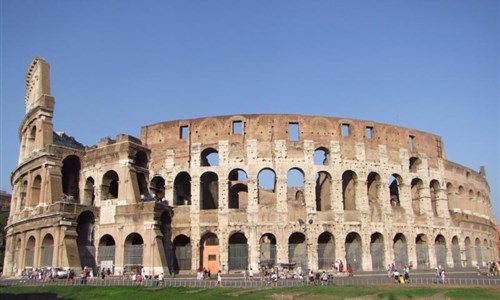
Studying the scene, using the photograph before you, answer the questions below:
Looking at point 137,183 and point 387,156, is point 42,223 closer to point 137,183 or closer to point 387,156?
point 137,183

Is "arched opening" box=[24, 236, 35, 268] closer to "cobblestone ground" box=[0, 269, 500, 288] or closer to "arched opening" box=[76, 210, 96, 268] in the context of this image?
"arched opening" box=[76, 210, 96, 268]

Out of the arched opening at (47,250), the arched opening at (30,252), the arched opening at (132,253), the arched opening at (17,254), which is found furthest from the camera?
the arched opening at (17,254)

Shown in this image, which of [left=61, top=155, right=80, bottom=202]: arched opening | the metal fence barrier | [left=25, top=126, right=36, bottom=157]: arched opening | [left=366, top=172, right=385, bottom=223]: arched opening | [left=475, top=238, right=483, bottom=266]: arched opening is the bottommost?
the metal fence barrier

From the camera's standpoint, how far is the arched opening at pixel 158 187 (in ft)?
106

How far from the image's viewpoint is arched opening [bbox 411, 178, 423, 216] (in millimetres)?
34844

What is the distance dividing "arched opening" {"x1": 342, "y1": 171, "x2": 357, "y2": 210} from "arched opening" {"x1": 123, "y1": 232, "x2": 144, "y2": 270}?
14.3 metres

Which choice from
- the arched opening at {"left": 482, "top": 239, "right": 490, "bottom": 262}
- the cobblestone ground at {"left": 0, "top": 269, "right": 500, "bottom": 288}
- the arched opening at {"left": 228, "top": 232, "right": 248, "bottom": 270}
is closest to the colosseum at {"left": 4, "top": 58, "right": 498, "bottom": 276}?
the arched opening at {"left": 228, "top": 232, "right": 248, "bottom": 270}

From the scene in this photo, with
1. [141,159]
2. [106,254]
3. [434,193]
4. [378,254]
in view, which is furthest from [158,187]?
[434,193]

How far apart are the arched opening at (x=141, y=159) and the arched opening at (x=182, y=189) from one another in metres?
2.40

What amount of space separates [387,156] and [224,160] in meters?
11.6

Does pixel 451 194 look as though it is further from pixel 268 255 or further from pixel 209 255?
pixel 209 255

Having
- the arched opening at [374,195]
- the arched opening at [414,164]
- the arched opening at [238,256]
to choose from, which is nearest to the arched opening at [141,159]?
the arched opening at [238,256]

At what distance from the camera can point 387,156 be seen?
3316 centimetres

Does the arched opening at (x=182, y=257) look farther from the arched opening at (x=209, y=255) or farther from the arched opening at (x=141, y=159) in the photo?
the arched opening at (x=141, y=159)
